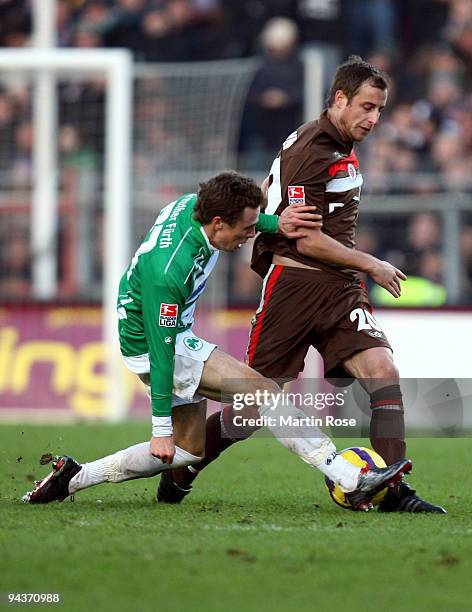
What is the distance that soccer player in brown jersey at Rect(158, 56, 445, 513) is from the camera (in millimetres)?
6660

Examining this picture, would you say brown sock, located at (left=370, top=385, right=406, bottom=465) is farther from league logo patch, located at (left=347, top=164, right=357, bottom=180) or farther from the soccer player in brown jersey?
league logo patch, located at (left=347, top=164, right=357, bottom=180)

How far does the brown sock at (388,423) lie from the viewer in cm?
661

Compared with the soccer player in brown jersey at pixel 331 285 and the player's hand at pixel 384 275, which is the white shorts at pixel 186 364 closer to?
the soccer player in brown jersey at pixel 331 285

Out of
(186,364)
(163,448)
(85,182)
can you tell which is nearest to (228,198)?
(186,364)

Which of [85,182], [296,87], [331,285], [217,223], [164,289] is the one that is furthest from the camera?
[296,87]

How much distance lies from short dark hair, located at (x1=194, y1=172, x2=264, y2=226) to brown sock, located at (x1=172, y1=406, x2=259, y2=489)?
3.68ft

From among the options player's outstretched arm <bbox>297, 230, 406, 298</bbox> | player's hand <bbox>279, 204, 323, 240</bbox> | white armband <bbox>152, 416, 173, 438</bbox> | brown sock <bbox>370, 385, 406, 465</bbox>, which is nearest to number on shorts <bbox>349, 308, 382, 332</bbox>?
player's outstretched arm <bbox>297, 230, 406, 298</bbox>

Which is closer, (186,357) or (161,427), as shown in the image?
(161,427)

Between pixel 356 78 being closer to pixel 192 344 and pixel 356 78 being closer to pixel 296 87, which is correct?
pixel 192 344

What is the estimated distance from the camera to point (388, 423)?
668 centimetres

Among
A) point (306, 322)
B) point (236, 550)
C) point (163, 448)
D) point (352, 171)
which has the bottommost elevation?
point (236, 550)

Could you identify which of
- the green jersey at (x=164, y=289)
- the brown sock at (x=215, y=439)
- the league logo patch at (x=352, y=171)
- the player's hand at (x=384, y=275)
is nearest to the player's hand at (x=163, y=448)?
the green jersey at (x=164, y=289)

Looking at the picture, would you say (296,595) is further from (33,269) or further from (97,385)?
(33,269)

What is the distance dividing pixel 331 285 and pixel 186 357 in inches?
37.1
